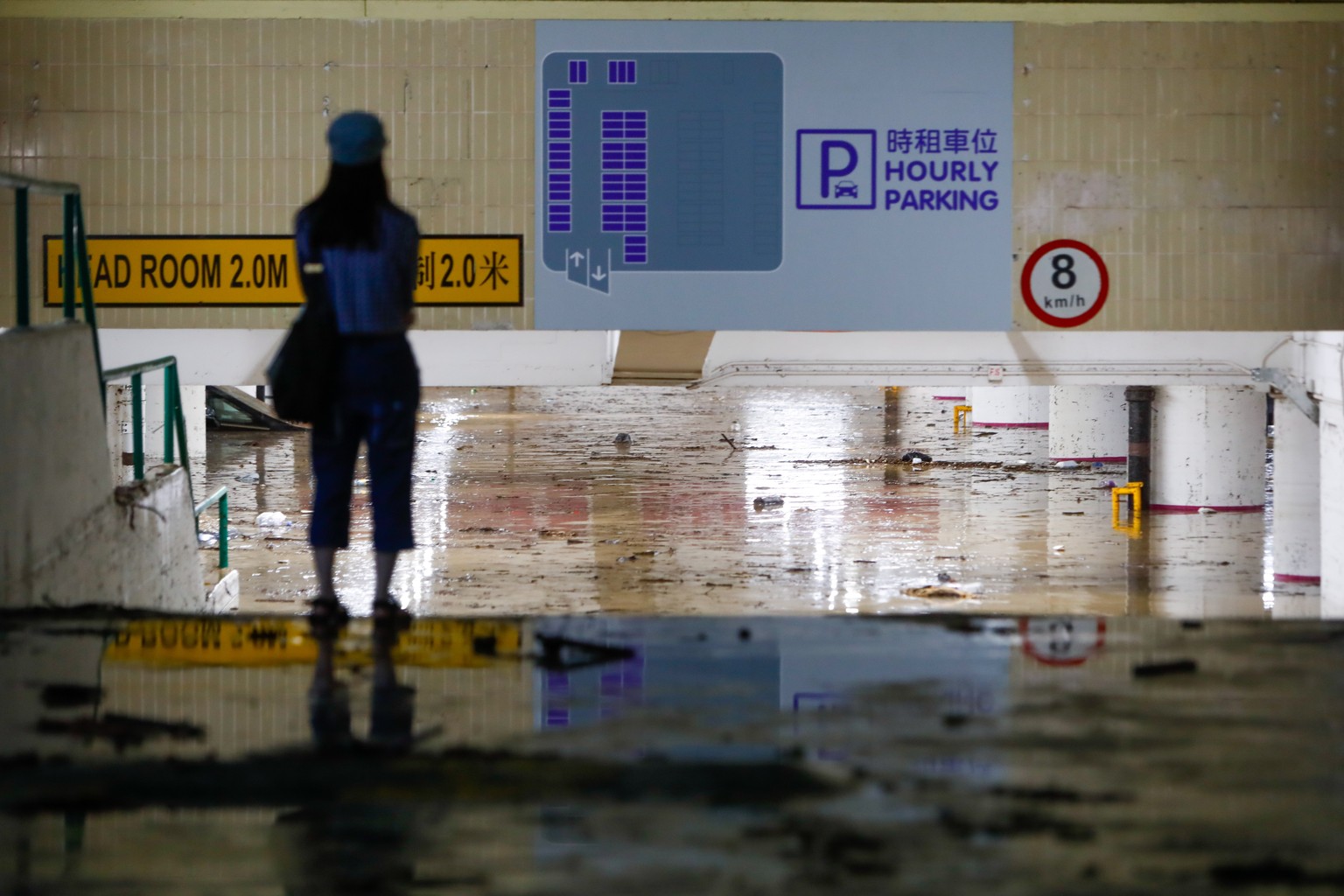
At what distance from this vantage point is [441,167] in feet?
35.5

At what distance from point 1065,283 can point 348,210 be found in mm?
7427

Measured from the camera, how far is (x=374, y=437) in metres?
4.62

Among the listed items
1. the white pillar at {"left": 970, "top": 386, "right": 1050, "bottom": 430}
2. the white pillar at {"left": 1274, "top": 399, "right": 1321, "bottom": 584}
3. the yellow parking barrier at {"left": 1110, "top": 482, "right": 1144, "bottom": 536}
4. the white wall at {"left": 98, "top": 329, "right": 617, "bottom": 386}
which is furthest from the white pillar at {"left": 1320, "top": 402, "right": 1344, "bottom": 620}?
the white pillar at {"left": 970, "top": 386, "right": 1050, "bottom": 430}

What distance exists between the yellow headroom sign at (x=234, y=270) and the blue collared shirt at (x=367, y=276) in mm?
6335

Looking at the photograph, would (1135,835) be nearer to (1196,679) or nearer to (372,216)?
(1196,679)

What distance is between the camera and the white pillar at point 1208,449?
1867 centimetres

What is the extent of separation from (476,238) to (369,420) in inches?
250

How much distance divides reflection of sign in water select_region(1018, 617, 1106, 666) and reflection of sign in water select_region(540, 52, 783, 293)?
609 centimetres

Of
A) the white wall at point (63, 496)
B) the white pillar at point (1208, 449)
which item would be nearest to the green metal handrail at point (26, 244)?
the white wall at point (63, 496)

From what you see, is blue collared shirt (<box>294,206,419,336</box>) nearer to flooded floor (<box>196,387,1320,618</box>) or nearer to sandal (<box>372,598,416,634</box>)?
sandal (<box>372,598,416,634</box>)

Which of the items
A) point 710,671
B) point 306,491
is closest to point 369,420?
point 710,671

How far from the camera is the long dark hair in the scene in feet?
14.6

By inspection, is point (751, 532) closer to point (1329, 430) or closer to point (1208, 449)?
point (1208, 449)

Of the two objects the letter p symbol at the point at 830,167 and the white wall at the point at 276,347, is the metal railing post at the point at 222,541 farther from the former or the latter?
the letter p symbol at the point at 830,167
